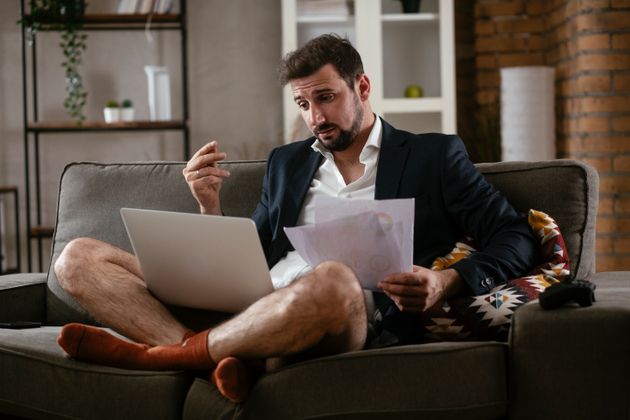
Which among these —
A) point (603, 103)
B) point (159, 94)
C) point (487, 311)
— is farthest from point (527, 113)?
point (487, 311)

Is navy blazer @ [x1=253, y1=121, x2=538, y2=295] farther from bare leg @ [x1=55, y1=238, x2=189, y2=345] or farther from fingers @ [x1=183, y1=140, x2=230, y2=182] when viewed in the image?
bare leg @ [x1=55, y1=238, x2=189, y2=345]

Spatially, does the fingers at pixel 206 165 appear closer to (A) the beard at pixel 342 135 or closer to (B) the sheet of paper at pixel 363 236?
(A) the beard at pixel 342 135

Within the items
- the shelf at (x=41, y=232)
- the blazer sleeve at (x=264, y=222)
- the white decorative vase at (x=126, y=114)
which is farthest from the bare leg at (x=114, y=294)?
the white decorative vase at (x=126, y=114)

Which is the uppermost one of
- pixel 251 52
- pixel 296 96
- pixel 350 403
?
pixel 251 52

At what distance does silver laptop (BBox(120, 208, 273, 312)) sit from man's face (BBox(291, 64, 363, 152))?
0.54 metres

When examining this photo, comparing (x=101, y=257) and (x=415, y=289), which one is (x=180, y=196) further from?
(x=415, y=289)

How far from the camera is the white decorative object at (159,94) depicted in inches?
170

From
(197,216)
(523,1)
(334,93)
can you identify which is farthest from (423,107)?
(197,216)

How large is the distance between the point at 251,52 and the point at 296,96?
2323 millimetres

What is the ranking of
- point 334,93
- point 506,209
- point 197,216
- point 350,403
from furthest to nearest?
point 334,93, point 506,209, point 197,216, point 350,403

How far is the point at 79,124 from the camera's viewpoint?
4246 millimetres

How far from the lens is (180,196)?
255 cm

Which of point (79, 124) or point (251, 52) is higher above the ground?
point (251, 52)

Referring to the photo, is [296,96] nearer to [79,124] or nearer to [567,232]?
[567,232]
